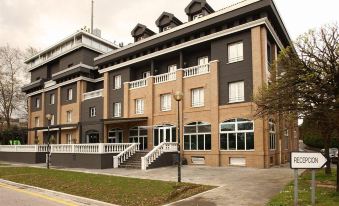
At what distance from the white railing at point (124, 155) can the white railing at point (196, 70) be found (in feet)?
25.2

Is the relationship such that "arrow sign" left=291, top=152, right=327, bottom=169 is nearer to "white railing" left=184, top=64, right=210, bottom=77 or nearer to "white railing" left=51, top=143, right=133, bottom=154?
"white railing" left=51, top=143, right=133, bottom=154

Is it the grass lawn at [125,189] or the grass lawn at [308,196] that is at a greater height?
the grass lawn at [308,196]

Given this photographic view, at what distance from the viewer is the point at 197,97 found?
27.6m

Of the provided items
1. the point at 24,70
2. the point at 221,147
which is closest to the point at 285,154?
the point at 221,147

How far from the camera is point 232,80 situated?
2512 centimetres

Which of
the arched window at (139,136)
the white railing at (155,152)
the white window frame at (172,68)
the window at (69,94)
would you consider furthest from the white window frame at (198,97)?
the window at (69,94)

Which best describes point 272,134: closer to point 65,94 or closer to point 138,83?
point 138,83

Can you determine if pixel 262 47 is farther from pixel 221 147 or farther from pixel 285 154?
pixel 285 154

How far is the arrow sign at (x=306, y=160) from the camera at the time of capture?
27.5 ft

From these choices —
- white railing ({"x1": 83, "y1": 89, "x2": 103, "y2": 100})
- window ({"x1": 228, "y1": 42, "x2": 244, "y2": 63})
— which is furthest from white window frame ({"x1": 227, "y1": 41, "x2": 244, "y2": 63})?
white railing ({"x1": 83, "y1": 89, "x2": 103, "y2": 100})

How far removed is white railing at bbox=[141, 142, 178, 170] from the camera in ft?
75.3

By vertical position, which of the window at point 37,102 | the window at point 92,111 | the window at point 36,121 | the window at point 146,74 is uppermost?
the window at point 146,74

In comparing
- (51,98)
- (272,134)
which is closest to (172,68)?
(272,134)

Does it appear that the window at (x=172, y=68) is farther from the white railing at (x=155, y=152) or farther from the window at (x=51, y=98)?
the window at (x=51, y=98)
